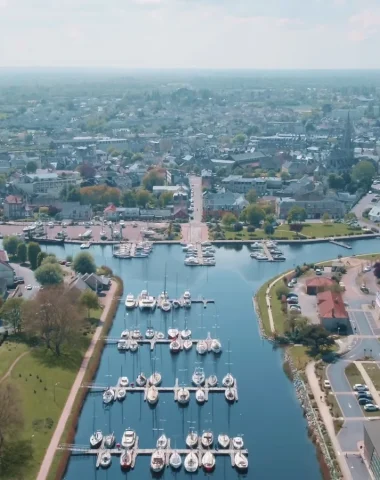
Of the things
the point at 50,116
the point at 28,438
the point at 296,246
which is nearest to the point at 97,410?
the point at 28,438

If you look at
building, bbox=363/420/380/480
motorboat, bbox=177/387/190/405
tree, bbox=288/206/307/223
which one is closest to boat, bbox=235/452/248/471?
building, bbox=363/420/380/480

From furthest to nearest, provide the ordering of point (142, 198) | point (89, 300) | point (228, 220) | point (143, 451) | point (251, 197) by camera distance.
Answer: point (251, 197), point (142, 198), point (228, 220), point (89, 300), point (143, 451)

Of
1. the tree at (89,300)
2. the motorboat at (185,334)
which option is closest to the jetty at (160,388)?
the motorboat at (185,334)

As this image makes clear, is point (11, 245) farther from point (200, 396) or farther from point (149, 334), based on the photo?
point (200, 396)

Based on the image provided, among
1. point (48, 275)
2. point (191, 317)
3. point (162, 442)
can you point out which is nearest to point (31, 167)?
point (48, 275)

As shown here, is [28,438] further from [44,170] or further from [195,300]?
[44,170]

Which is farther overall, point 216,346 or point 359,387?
point 216,346

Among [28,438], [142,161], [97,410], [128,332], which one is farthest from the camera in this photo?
[142,161]

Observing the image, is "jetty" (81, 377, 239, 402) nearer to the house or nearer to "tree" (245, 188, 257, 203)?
the house
